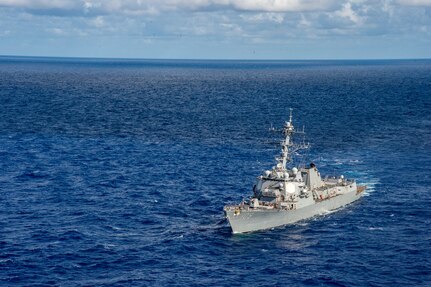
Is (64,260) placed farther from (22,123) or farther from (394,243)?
(22,123)

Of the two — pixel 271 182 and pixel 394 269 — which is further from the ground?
pixel 271 182

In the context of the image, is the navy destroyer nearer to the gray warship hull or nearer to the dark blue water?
the gray warship hull

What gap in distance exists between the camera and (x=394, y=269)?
76.6m

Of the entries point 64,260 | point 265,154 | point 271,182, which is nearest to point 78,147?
point 265,154

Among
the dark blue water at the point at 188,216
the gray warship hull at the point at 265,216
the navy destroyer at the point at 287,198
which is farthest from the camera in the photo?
the navy destroyer at the point at 287,198

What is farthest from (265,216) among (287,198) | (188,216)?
(188,216)

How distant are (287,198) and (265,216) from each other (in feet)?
Result: 23.4

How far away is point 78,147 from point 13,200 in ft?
155

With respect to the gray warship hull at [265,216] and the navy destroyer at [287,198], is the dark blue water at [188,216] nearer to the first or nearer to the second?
the gray warship hull at [265,216]

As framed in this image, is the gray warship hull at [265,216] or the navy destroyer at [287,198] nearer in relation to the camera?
the gray warship hull at [265,216]

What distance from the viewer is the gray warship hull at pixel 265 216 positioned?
8931cm

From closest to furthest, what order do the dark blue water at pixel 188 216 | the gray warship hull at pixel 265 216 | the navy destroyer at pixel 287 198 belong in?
the dark blue water at pixel 188 216 → the gray warship hull at pixel 265 216 → the navy destroyer at pixel 287 198

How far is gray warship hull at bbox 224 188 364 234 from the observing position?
89312 mm

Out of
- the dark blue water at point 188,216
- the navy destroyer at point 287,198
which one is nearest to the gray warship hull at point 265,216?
the navy destroyer at point 287,198
